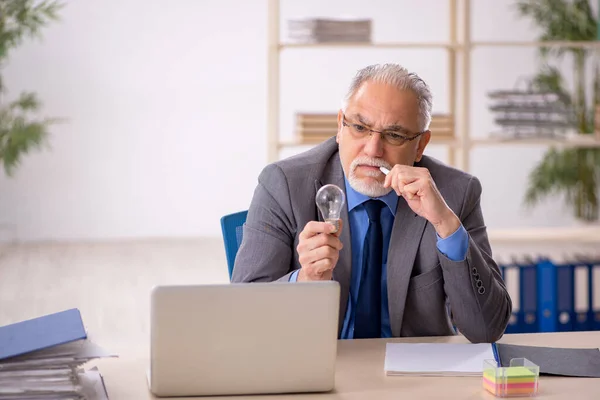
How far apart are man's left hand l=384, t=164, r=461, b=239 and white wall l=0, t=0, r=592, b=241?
5.39 metres

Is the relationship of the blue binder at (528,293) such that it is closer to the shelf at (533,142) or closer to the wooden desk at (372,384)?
the shelf at (533,142)

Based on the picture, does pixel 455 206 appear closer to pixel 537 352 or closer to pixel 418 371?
pixel 537 352

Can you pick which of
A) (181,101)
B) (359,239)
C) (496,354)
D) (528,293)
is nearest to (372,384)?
(496,354)

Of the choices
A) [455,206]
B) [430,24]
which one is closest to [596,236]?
[430,24]

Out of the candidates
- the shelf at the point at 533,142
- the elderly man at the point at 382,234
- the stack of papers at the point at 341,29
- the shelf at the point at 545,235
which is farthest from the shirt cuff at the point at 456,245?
the shelf at the point at 545,235

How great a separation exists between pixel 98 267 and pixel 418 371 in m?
4.71

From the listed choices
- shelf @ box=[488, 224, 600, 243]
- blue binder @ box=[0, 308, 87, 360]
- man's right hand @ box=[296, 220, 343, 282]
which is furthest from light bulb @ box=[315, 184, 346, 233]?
shelf @ box=[488, 224, 600, 243]

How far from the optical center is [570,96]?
706cm

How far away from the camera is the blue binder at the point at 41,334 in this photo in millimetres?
1450

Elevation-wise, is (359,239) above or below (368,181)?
below

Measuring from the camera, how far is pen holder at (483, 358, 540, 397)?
1523 mm

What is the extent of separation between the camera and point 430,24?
736 cm

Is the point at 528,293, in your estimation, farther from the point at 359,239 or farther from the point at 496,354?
the point at 496,354

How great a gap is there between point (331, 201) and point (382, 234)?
1.41 ft
